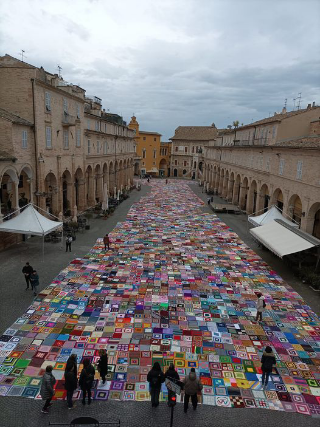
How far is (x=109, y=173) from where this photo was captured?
4397 cm

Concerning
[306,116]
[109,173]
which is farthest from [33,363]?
[109,173]

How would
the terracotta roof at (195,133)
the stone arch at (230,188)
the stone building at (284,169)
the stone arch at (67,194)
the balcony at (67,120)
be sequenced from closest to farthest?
the stone building at (284,169) → the balcony at (67,120) → the stone arch at (67,194) → the stone arch at (230,188) → the terracotta roof at (195,133)

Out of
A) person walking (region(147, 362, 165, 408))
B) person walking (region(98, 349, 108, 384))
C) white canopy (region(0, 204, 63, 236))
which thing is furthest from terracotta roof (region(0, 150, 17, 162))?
person walking (region(147, 362, 165, 408))

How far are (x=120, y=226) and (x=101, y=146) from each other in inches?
550

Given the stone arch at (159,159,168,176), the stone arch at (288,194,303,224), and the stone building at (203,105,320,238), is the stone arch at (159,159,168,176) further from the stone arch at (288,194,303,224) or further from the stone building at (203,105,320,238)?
the stone arch at (288,194,303,224)

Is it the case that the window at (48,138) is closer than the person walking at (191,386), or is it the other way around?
the person walking at (191,386)

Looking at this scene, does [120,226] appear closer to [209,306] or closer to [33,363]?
[209,306]

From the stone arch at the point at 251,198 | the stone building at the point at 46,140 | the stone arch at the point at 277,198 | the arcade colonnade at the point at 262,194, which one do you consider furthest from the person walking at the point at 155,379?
the stone arch at the point at 251,198

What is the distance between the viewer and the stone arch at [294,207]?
22781mm

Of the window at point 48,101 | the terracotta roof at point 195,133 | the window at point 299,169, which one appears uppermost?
the terracotta roof at point 195,133

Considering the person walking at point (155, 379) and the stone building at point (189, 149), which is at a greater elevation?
the stone building at point (189, 149)

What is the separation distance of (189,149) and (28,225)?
6868 centimetres

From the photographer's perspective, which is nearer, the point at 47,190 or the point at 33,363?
the point at 33,363

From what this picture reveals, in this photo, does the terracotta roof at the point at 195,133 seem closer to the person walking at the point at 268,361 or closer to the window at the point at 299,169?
the window at the point at 299,169
